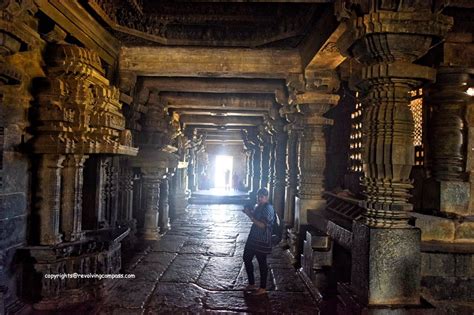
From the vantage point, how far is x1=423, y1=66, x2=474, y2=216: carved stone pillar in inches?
205

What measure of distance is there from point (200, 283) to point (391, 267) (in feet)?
10.3

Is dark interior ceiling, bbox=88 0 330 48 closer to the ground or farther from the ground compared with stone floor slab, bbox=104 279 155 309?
farther from the ground

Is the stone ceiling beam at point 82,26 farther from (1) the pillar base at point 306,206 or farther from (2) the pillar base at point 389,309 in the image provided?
(2) the pillar base at point 389,309

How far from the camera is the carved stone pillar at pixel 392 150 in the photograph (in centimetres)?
358

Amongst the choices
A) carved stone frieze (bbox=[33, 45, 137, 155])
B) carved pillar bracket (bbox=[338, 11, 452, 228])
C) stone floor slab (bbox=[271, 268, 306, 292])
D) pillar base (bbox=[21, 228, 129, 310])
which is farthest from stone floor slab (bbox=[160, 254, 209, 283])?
carved pillar bracket (bbox=[338, 11, 452, 228])

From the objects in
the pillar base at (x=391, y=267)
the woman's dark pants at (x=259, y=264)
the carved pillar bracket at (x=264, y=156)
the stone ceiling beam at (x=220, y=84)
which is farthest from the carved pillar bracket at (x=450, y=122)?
the carved pillar bracket at (x=264, y=156)

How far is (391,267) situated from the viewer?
12.0 feet

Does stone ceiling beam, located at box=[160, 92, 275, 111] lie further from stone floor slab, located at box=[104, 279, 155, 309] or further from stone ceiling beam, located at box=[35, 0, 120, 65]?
stone floor slab, located at box=[104, 279, 155, 309]

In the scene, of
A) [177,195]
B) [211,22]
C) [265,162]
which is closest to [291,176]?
[211,22]

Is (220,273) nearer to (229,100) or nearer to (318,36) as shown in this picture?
(318,36)

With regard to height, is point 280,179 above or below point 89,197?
→ above

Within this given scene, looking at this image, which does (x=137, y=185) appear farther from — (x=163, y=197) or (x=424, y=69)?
(x=424, y=69)

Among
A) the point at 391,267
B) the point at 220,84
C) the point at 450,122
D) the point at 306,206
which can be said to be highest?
the point at 220,84

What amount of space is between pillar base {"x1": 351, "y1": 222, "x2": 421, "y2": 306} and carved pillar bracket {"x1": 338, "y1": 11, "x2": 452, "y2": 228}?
12cm
